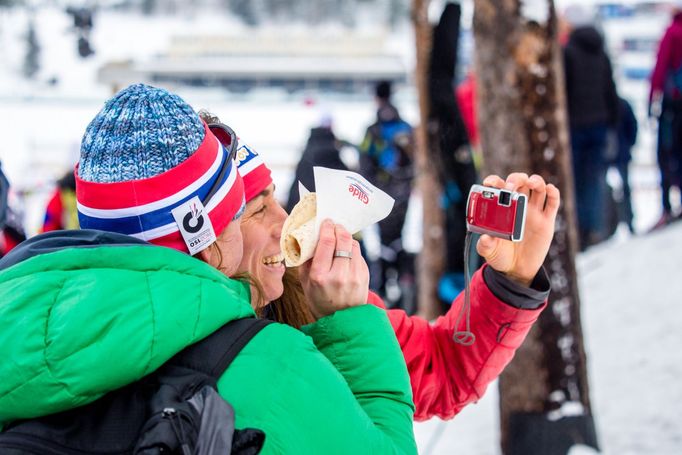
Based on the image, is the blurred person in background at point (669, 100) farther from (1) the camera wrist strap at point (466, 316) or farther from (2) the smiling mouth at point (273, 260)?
(2) the smiling mouth at point (273, 260)

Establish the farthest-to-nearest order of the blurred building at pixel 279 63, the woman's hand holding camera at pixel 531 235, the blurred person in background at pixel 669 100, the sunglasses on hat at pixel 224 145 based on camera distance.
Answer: the blurred building at pixel 279 63 → the blurred person in background at pixel 669 100 → the woman's hand holding camera at pixel 531 235 → the sunglasses on hat at pixel 224 145

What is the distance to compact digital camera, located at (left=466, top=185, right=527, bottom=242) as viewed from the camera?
166cm

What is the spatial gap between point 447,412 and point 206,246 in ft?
2.92

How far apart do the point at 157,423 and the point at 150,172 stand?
17.6 inches

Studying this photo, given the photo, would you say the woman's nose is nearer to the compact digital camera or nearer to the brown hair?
the brown hair

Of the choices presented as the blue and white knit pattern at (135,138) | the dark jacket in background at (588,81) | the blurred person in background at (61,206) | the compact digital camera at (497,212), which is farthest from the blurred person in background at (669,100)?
the blue and white knit pattern at (135,138)

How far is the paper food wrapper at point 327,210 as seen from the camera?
54.1 inches

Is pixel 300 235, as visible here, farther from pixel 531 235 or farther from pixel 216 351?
pixel 531 235

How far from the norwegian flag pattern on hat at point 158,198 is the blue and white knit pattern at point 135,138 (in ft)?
0.05

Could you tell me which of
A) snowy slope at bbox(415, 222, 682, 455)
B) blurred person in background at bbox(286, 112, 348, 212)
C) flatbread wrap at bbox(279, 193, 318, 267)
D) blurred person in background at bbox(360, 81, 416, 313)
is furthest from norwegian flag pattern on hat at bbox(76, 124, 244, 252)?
blurred person in background at bbox(360, 81, 416, 313)

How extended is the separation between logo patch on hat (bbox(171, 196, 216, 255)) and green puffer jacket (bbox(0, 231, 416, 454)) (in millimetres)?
133

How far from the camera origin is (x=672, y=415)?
393 centimetres

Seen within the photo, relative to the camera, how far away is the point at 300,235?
1373 millimetres

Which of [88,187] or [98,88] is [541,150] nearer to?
[88,187]
